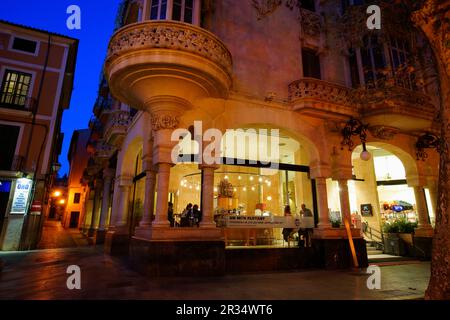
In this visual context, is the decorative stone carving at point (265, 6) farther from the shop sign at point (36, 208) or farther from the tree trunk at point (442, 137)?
the shop sign at point (36, 208)

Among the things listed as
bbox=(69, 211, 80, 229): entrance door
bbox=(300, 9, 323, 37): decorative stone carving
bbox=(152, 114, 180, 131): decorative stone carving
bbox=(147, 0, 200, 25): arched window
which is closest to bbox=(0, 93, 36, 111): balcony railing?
bbox=(147, 0, 200, 25): arched window

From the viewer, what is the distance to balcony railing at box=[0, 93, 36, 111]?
14.3 metres

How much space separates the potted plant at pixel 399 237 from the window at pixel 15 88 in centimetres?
2061

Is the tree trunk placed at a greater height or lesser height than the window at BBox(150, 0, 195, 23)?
lesser

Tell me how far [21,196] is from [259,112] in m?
12.6

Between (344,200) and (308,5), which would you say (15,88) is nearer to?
(308,5)

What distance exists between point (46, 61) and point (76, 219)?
94.1 feet

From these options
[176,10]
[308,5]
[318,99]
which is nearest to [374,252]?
[318,99]

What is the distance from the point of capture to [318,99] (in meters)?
9.88

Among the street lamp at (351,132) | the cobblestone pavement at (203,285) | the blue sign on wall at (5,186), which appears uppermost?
the street lamp at (351,132)

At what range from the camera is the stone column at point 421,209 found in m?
11.8

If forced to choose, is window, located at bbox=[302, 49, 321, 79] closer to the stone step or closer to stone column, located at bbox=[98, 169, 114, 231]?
the stone step

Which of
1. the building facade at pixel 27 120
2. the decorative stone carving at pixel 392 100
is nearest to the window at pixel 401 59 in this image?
the decorative stone carving at pixel 392 100

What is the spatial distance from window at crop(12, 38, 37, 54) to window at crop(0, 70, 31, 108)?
63.7 inches
